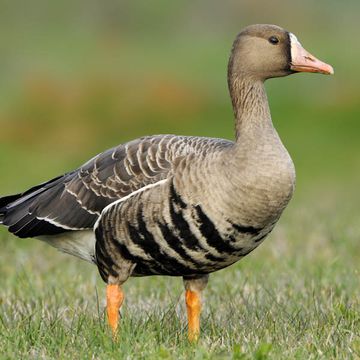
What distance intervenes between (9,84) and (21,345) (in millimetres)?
23885

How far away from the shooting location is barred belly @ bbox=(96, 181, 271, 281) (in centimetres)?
535

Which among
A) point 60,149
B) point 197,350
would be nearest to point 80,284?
point 197,350

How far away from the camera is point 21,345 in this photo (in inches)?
206

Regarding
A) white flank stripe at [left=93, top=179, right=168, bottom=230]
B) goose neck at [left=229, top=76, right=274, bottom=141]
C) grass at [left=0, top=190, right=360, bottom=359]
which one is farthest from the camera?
goose neck at [left=229, top=76, right=274, bottom=141]

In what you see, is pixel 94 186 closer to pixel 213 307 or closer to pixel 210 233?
pixel 210 233

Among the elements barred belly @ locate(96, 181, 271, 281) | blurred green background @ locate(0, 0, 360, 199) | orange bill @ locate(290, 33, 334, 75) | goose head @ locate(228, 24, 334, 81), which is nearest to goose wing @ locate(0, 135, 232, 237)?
barred belly @ locate(96, 181, 271, 281)

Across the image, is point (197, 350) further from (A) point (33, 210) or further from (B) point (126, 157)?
(A) point (33, 210)

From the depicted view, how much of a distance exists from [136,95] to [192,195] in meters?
21.3

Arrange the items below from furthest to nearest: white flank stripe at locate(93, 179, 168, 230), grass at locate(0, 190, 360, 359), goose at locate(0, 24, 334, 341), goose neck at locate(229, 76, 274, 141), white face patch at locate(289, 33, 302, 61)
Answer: white face patch at locate(289, 33, 302, 61), goose neck at locate(229, 76, 274, 141), white flank stripe at locate(93, 179, 168, 230), goose at locate(0, 24, 334, 341), grass at locate(0, 190, 360, 359)

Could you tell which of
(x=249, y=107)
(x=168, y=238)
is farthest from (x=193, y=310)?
(x=249, y=107)

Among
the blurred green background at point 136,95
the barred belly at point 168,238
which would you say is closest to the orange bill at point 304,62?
the barred belly at point 168,238

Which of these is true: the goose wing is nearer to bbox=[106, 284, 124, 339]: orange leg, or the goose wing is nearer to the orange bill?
bbox=[106, 284, 124, 339]: orange leg

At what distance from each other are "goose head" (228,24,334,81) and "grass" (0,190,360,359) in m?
1.48

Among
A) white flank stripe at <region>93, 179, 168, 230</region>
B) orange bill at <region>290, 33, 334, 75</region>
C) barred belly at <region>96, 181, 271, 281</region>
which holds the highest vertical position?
orange bill at <region>290, 33, 334, 75</region>
